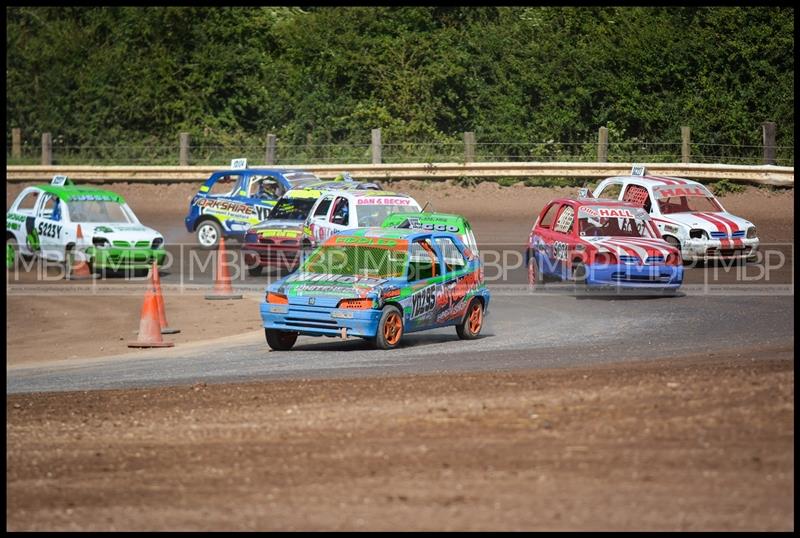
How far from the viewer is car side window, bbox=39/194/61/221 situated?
25.0 m

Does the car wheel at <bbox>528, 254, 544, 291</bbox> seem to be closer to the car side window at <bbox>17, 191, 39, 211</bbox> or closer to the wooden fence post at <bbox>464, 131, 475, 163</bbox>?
the car side window at <bbox>17, 191, 39, 211</bbox>

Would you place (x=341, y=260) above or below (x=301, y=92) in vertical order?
below

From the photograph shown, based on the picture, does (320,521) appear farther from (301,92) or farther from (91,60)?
(91,60)

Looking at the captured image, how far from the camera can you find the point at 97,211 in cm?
2547

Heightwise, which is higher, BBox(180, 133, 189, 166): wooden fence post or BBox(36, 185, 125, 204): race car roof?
BBox(180, 133, 189, 166): wooden fence post

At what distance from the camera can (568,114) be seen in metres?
36.4

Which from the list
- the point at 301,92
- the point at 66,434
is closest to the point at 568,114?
the point at 301,92

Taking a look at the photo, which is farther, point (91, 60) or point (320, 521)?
point (91, 60)

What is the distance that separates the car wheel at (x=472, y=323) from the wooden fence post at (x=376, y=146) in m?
19.6

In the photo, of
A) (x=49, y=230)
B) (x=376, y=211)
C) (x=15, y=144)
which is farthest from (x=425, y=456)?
(x=15, y=144)

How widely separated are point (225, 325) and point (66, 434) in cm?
918

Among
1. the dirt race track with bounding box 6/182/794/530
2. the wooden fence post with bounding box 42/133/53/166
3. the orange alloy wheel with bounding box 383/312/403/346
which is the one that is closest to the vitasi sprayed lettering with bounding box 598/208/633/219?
the dirt race track with bounding box 6/182/794/530

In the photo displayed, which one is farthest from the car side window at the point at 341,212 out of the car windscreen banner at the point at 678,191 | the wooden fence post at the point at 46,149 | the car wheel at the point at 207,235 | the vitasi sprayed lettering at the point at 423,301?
the wooden fence post at the point at 46,149

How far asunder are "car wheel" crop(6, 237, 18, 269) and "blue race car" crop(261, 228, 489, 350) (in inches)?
439
